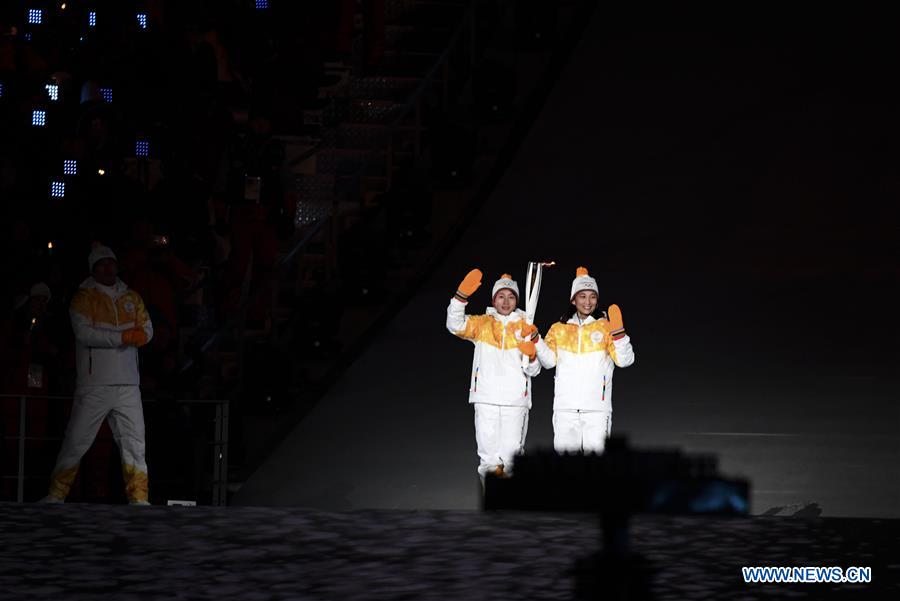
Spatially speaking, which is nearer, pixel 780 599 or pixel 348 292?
pixel 780 599

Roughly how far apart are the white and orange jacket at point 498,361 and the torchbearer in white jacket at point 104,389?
71.9 inches

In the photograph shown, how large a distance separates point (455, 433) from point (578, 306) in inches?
79.6

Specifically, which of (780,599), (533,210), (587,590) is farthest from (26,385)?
(587,590)

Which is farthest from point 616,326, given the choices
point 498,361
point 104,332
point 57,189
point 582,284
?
point 57,189

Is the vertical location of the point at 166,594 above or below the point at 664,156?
below

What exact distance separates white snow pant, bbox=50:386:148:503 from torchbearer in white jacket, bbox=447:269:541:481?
185cm

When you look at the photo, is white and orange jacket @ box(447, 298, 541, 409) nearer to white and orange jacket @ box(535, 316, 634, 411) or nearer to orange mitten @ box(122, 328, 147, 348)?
white and orange jacket @ box(535, 316, 634, 411)

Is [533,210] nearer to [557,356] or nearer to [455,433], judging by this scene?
[455,433]

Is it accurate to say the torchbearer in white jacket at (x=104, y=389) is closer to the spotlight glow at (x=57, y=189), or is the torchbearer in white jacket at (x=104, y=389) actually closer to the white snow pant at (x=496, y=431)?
the spotlight glow at (x=57, y=189)

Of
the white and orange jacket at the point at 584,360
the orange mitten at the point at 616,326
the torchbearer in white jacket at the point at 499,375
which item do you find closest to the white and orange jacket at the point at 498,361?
the torchbearer in white jacket at the point at 499,375

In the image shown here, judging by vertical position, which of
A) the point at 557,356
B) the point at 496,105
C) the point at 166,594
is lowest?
the point at 166,594

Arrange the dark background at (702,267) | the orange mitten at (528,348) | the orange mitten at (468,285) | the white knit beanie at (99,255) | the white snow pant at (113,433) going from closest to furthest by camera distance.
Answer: the white snow pant at (113,433), the white knit beanie at (99,255), the orange mitten at (528,348), the orange mitten at (468,285), the dark background at (702,267)

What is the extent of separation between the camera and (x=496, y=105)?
46.5 ft

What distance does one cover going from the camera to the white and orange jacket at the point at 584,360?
913cm
